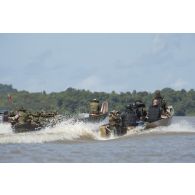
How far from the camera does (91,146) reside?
88.7ft

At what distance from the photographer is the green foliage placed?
42.9 m

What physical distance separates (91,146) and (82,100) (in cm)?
2443

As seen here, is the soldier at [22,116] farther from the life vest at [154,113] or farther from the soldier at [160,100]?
the soldier at [160,100]

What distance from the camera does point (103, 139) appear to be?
1192 inches

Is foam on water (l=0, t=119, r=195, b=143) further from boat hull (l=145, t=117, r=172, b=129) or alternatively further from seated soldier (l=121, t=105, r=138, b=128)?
seated soldier (l=121, t=105, r=138, b=128)

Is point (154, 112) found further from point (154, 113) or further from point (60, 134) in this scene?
point (60, 134)

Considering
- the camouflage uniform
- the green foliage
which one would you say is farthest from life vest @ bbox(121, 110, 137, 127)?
the camouflage uniform

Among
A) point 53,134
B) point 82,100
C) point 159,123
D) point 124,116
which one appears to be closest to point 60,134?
point 53,134
